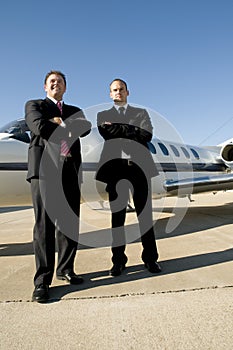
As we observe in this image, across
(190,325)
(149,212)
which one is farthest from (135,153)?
(190,325)

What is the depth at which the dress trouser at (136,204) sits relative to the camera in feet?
10.7

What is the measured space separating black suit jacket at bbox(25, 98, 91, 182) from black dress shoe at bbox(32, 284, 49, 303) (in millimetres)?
1061

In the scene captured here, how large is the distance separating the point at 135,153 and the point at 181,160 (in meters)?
5.88

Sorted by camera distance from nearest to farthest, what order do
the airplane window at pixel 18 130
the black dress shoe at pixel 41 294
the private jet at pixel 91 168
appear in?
the black dress shoe at pixel 41 294 < the private jet at pixel 91 168 < the airplane window at pixel 18 130

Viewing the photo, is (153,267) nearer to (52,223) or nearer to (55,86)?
(52,223)

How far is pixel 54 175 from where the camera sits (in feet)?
9.52

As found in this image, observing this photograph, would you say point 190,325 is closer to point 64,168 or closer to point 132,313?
point 132,313

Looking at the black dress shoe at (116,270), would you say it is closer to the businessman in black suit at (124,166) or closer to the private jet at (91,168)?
the businessman in black suit at (124,166)

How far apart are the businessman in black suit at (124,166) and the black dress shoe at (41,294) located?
88cm

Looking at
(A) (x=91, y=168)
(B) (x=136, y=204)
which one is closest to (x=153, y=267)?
(B) (x=136, y=204)

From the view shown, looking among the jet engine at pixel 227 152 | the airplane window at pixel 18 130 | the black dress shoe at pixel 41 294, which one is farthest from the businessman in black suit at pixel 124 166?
the jet engine at pixel 227 152

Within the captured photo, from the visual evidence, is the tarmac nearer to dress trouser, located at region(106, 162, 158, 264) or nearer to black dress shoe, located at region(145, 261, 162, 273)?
black dress shoe, located at region(145, 261, 162, 273)

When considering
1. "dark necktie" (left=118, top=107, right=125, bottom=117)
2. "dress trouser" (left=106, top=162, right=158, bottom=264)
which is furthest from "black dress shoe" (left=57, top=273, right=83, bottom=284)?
"dark necktie" (left=118, top=107, right=125, bottom=117)

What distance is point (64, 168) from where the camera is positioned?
2.97 meters
